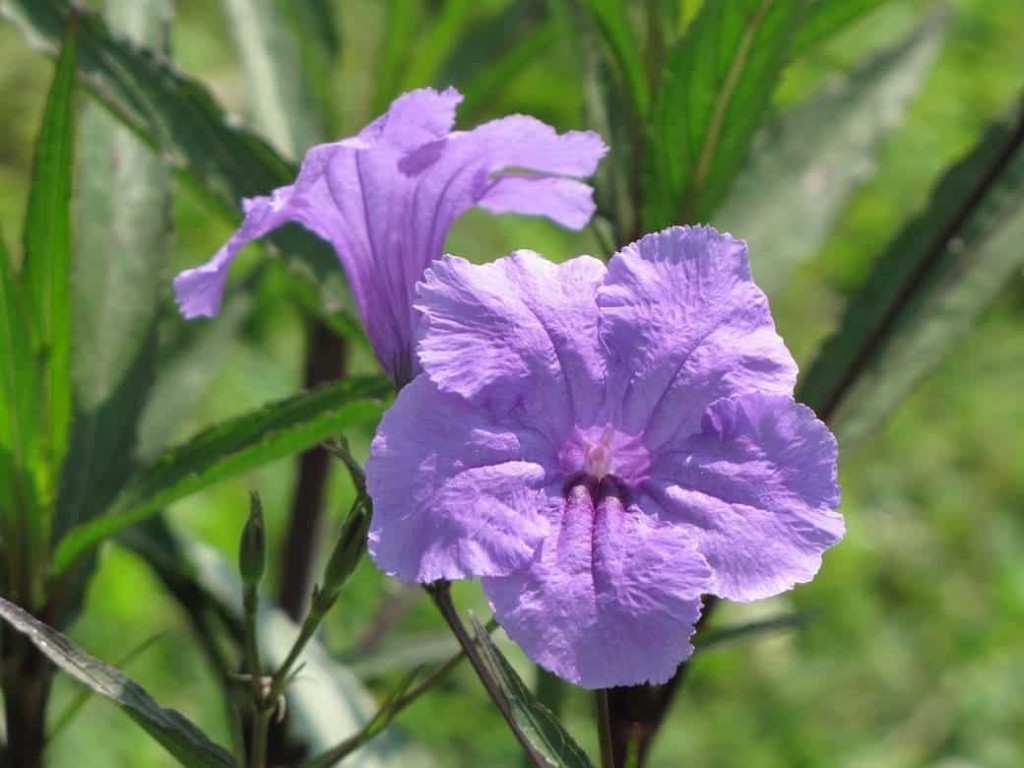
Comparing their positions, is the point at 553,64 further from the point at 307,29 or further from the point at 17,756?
the point at 17,756

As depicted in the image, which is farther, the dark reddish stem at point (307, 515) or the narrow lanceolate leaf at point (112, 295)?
the dark reddish stem at point (307, 515)

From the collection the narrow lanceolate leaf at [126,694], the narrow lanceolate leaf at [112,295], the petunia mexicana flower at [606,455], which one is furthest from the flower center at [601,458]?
the narrow lanceolate leaf at [112,295]

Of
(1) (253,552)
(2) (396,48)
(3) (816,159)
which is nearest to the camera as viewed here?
(1) (253,552)

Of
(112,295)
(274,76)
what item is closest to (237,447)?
(112,295)

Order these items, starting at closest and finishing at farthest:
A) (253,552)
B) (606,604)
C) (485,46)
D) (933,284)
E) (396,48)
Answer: (606,604), (253,552), (933,284), (396,48), (485,46)

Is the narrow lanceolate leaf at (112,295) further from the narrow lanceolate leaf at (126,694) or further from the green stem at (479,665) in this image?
the green stem at (479,665)

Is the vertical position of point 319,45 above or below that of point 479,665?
above

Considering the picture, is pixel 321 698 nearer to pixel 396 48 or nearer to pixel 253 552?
pixel 253 552
